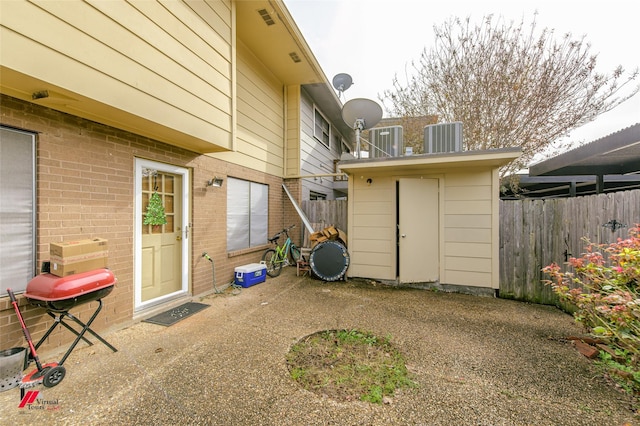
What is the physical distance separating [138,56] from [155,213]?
6.90 feet

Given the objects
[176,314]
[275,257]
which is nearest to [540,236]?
[275,257]

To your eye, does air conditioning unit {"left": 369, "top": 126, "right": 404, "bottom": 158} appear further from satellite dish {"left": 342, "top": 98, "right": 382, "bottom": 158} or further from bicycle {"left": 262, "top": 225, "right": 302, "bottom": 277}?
bicycle {"left": 262, "top": 225, "right": 302, "bottom": 277}

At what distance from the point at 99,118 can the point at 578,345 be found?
6.05 meters

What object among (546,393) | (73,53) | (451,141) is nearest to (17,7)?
(73,53)

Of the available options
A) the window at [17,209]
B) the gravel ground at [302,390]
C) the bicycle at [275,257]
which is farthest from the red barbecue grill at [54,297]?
the bicycle at [275,257]

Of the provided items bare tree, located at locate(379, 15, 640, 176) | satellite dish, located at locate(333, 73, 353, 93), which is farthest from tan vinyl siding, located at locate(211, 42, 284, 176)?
bare tree, located at locate(379, 15, 640, 176)

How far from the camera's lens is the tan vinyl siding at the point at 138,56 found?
214 cm

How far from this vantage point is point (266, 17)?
518cm

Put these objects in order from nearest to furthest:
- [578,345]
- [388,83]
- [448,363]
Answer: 1. [448,363]
2. [578,345]
3. [388,83]

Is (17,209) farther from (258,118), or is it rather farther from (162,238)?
(258,118)

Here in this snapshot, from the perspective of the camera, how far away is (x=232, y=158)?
559 cm

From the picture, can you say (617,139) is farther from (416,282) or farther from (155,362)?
(155,362)

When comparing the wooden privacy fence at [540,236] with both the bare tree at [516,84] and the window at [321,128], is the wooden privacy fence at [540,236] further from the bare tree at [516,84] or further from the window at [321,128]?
the window at [321,128]

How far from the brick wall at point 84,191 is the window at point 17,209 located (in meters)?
0.07
